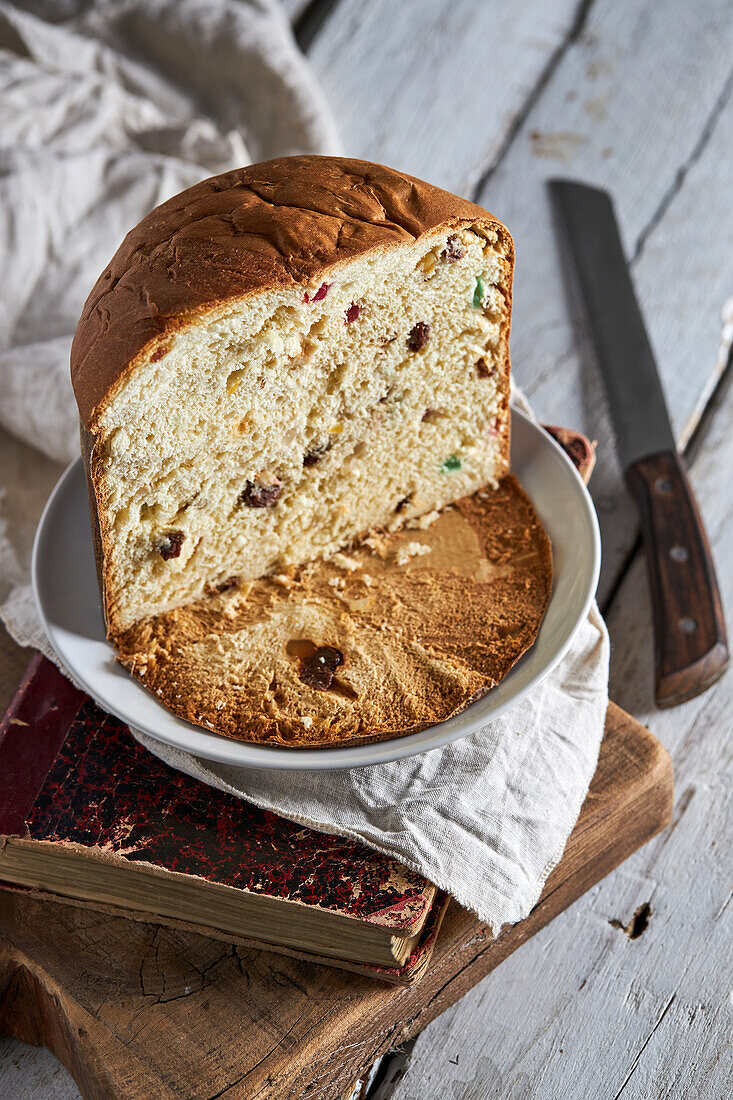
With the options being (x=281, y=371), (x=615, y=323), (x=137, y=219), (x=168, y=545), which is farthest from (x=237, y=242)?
(x=615, y=323)

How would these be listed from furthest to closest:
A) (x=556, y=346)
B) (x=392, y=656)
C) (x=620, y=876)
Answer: (x=556, y=346), (x=620, y=876), (x=392, y=656)

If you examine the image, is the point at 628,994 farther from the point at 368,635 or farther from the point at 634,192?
the point at 634,192

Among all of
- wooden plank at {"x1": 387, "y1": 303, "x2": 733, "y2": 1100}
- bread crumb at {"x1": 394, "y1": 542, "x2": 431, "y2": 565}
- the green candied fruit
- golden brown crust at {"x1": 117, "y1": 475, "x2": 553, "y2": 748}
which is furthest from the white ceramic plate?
wooden plank at {"x1": 387, "y1": 303, "x2": 733, "y2": 1100}

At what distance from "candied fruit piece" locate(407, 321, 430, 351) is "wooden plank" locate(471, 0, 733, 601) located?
786mm

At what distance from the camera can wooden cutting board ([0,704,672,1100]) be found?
57.7 inches

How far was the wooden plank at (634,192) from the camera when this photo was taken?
2674 millimetres

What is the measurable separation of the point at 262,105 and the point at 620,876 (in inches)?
91.3

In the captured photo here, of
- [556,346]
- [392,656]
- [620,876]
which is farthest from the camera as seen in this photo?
[556,346]

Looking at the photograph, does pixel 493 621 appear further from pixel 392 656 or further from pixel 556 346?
pixel 556 346

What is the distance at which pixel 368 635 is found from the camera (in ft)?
5.70

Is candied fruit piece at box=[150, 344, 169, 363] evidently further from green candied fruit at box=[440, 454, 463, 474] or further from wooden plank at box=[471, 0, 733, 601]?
wooden plank at box=[471, 0, 733, 601]

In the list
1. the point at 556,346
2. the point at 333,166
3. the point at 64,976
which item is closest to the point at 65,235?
the point at 333,166

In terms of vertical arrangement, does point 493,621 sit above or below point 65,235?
above

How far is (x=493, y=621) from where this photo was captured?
1.76 metres
